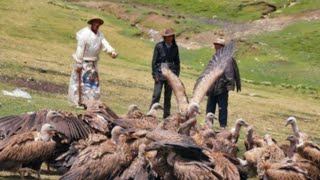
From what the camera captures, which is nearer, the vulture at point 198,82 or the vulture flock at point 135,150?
the vulture flock at point 135,150

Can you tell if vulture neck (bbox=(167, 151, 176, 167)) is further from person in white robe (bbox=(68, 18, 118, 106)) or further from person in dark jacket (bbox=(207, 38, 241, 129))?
person in dark jacket (bbox=(207, 38, 241, 129))

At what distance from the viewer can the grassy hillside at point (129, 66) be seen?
20.3 m

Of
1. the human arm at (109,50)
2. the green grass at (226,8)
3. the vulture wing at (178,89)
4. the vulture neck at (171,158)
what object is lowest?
the vulture neck at (171,158)

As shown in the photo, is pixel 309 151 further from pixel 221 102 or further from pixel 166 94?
pixel 166 94

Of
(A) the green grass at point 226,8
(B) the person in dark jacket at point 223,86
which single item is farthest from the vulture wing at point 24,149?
(A) the green grass at point 226,8

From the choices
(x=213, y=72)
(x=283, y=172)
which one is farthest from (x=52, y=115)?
(x=213, y=72)

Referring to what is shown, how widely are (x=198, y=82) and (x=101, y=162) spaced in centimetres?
483

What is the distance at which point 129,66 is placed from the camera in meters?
31.4

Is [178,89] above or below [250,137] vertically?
above

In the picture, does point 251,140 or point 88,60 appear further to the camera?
point 88,60

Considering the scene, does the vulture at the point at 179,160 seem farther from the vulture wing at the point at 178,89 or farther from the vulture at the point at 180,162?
the vulture wing at the point at 178,89

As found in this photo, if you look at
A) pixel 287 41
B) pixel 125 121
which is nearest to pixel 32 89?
pixel 125 121

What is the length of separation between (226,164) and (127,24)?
38.0 metres

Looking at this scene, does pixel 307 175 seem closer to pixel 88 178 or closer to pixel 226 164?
pixel 226 164
